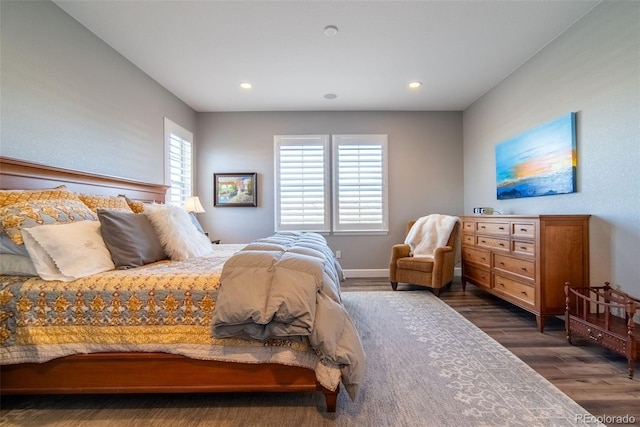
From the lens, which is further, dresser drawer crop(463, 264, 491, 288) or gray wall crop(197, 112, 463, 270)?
gray wall crop(197, 112, 463, 270)

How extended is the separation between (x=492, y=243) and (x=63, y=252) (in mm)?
3773

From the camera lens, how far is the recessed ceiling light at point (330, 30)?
8.30 feet

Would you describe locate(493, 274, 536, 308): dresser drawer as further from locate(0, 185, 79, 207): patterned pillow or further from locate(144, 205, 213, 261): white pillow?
locate(0, 185, 79, 207): patterned pillow

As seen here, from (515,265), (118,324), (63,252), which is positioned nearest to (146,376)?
(118,324)

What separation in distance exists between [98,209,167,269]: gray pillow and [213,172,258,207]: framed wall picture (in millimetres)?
2536

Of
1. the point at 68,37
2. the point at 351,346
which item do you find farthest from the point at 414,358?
the point at 68,37

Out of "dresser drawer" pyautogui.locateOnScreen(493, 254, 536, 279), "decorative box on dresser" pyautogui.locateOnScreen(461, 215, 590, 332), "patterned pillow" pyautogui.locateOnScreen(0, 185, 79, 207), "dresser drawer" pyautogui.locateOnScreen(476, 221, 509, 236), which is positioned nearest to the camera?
"patterned pillow" pyautogui.locateOnScreen(0, 185, 79, 207)

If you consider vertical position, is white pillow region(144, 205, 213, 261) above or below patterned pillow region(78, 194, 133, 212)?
below

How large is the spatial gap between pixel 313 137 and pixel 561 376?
4.02 metres

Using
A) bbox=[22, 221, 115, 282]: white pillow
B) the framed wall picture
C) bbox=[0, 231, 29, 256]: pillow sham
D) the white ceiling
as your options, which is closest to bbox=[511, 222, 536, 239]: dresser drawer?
the white ceiling

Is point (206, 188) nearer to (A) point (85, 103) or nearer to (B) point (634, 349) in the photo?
(A) point (85, 103)

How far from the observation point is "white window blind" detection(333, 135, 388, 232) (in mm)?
4637

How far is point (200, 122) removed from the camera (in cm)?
464

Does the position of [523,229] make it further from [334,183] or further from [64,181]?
[64,181]
